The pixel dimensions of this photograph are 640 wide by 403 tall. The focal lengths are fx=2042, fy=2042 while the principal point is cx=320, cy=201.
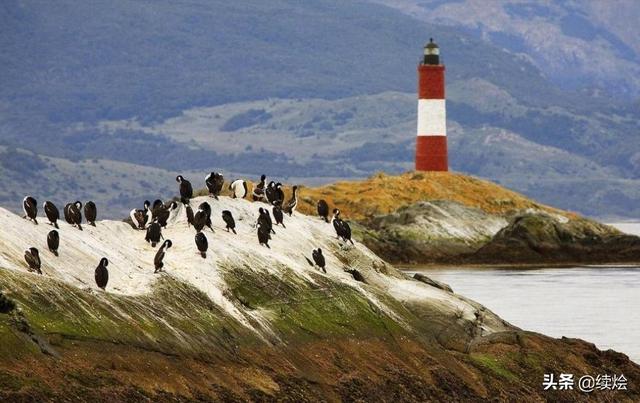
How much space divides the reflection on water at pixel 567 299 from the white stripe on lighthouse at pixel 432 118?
18.2 metres

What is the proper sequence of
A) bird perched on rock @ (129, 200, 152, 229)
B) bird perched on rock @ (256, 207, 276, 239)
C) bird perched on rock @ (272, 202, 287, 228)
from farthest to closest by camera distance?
1. bird perched on rock @ (272, 202, 287, 228)
2. bird perched on rock @ (129, 200, 152, 229)
3. bird perched on rock @ (256, 207, 276, 239)

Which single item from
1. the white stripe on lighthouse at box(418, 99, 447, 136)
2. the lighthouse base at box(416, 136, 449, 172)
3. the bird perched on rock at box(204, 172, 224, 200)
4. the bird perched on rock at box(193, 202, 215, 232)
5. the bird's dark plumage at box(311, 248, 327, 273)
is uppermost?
the bird perched on rock at box(204, 172, 224, 200)

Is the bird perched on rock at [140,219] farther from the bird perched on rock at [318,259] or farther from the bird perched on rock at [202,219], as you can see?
the bird perched on rock at [318,259]

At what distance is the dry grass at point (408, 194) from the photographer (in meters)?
94.8

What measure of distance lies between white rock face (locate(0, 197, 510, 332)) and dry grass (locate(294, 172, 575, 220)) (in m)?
49.9

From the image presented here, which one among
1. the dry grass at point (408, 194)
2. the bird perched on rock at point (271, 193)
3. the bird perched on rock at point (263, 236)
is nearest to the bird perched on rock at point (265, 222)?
the bird perched on rock at point (263, 236)

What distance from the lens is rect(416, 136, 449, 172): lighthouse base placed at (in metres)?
101

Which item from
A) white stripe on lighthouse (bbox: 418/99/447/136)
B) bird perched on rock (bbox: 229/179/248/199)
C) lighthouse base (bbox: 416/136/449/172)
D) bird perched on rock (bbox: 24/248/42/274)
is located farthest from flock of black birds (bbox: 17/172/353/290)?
lighthouse base (bbox: 416/136/449/172)

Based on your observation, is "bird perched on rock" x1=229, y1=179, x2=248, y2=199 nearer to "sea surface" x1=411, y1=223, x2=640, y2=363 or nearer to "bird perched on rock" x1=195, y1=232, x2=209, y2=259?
"sea surface" x1=411, y1=223, x2=640, y2=363

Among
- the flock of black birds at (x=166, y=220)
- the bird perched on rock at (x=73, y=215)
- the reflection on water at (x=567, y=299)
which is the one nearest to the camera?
the flock of black birds at (x=166, y=220)

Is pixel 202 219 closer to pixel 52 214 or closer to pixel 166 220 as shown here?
pixel 166 220

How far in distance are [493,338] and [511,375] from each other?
1.95 metres

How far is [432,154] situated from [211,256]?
220 feet

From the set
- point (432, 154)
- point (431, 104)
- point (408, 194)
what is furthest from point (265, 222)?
point (432, 154)
